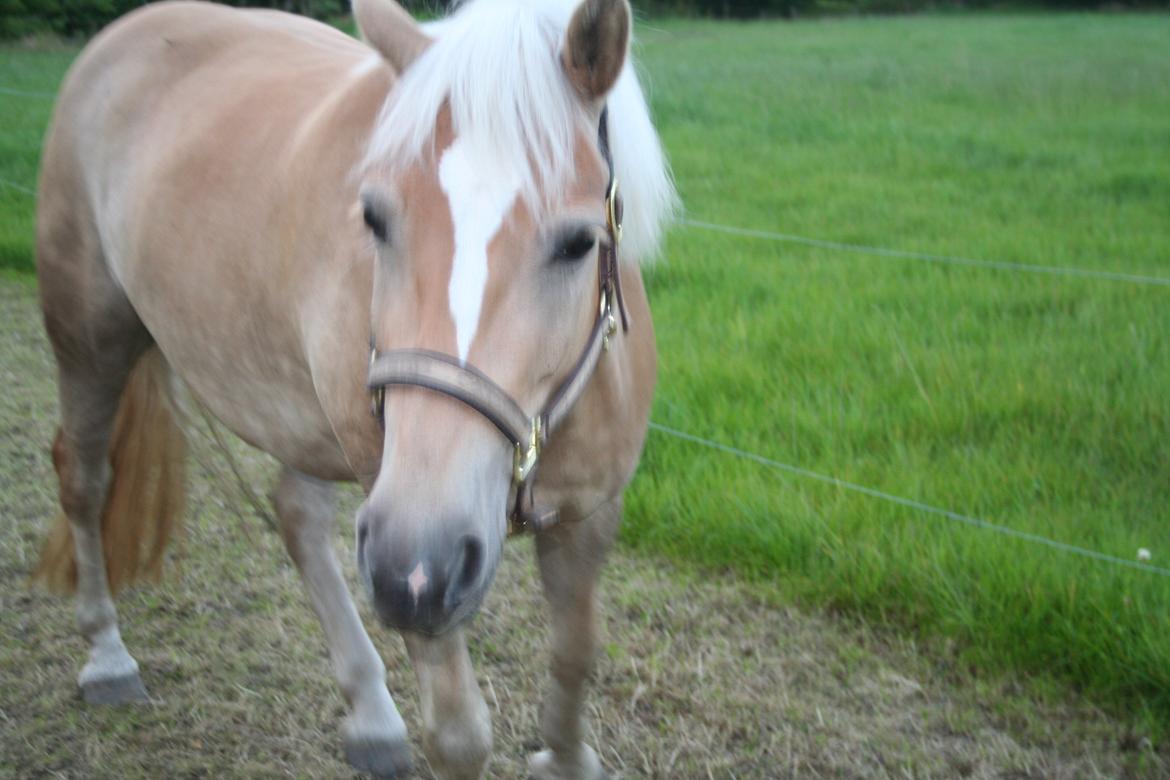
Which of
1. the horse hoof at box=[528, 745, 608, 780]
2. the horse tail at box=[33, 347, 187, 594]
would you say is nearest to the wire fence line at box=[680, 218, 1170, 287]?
the horse tail at box=[33, 347, 187, 594]

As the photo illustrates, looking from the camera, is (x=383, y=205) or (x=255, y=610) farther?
(x=255, y=610)

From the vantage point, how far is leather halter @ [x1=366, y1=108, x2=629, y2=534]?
4.87ft

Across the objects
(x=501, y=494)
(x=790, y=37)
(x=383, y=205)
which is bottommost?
(x=790, y=37)

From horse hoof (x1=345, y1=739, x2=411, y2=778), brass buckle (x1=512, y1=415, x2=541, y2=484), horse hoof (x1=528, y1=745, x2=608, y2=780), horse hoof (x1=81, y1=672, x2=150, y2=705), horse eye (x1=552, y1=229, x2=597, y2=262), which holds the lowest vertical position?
horse hoof (x1=81, y1=672, x2=150, y2=705)

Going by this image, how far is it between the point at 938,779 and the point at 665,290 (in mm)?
3123

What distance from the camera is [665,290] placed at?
5.20 meters

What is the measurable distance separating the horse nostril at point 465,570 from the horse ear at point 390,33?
0.83 metres

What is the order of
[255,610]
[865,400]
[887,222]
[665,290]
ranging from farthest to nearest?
[887,222] → [665,290] → [865,400] → [255,610]

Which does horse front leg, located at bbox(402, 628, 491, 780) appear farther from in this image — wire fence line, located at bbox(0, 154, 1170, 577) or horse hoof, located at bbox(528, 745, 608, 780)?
wire fence line, located at bbox(0, 154, 1170, 577)

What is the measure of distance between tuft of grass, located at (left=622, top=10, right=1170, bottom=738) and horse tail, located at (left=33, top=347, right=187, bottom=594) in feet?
4.74

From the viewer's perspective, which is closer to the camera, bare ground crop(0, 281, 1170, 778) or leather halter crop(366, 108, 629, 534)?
leather halter crop(366, 108, 629, 534)

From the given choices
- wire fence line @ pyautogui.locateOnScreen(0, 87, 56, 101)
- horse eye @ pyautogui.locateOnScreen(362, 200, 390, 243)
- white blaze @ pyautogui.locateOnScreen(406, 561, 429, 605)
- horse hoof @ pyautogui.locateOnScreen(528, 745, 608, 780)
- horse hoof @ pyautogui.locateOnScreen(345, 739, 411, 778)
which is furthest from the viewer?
wire fence line @ pyautogui.locateOnScreen(0, 87, 56, 101)

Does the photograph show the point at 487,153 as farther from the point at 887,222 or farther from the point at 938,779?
the point at 887,222

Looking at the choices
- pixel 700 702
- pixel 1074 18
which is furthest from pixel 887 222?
pixel 1074 18
